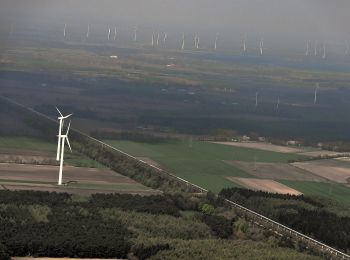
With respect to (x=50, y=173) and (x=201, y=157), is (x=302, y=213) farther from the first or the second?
(x=201, y=157)

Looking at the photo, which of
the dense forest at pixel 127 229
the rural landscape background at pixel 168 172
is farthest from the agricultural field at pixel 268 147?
the dense forest at pixel 127 229

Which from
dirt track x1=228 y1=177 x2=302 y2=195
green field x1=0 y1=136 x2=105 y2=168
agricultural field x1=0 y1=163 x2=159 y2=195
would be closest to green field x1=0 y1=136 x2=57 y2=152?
green field x1=0 y1=136 x2=105 y2=168

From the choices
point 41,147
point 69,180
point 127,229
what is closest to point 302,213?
point 127,229

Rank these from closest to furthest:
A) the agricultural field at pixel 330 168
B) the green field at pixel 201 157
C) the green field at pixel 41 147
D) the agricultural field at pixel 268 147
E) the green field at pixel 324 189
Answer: the green field at pixel 324 189, the green field at pixel 201 157, the green field at pixel 41 147, the agricultural field at pixel 330 168, the agricultural field at pixel 268 147

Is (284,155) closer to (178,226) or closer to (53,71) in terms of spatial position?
(178,226)

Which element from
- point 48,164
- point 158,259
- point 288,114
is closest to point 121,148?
point 48,164

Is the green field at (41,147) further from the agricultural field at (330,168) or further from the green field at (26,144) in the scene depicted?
the agricultural field at (330,168)

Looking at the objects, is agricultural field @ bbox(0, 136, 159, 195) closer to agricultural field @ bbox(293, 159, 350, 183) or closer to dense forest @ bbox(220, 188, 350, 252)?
dense forest @ bbox(220, 188, 350, 252)
